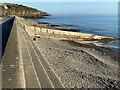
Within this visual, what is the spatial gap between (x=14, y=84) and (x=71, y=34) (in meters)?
38.3

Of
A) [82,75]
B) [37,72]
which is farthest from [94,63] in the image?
[37,72]

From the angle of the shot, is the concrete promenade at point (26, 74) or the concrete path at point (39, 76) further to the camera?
the concrete path at point (39, 76)

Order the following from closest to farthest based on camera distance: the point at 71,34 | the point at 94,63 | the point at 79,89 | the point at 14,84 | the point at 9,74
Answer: the point at 14,84 < the point at 9,74 < the point at 79,89 < the point at 94,63 < the point at 71,34

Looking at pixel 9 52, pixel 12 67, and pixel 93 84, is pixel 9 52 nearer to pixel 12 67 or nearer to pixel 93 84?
pixel 12 67

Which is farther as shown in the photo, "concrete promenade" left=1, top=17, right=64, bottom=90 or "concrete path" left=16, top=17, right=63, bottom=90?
"concrete path" left=16, top=17, right=63, bottom=90

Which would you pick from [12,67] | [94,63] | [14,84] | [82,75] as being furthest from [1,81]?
[94,63]

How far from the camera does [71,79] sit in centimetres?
1614

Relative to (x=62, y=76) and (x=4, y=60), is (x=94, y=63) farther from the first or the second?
(x=4, y=60)

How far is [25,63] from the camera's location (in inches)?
663

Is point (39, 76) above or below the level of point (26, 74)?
below

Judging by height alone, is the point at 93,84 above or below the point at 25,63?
below

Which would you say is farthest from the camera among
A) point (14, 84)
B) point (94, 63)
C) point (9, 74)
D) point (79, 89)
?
point (94, 63)

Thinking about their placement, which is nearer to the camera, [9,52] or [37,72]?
[37,72]

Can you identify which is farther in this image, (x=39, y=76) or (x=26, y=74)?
(x=39, y=76)
